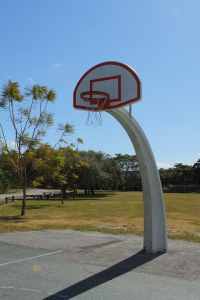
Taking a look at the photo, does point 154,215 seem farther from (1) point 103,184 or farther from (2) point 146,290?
(1) point 103,184

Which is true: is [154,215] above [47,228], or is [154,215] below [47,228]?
above

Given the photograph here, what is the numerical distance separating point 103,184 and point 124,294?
140 ft

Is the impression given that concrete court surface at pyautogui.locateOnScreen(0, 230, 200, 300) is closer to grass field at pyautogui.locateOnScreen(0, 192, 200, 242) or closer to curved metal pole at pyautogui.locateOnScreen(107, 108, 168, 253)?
curved metal pole at pyautogui.locateOnScreen(107, 108, 168, 253)

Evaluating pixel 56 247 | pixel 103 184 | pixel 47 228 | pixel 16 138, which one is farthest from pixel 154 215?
pixel 103 184

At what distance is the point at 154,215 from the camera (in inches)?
367

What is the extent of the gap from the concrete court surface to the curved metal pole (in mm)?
442

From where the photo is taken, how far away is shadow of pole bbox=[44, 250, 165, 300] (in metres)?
5.63

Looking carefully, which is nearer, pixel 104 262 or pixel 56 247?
pixel 104 262

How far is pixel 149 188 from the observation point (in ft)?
30.7

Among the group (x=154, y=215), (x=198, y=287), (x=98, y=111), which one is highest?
(x=98, y=111)

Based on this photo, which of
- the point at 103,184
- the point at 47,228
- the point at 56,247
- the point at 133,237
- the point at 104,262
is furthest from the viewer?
the point at 103,184

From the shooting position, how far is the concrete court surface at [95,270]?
5668 mm

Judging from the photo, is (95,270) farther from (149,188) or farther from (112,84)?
(112,84)

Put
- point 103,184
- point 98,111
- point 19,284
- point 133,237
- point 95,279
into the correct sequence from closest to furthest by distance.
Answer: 1. point 19,284
2. point 95,279
3. point 98,111
4. point 133,237
5. point 103,184
